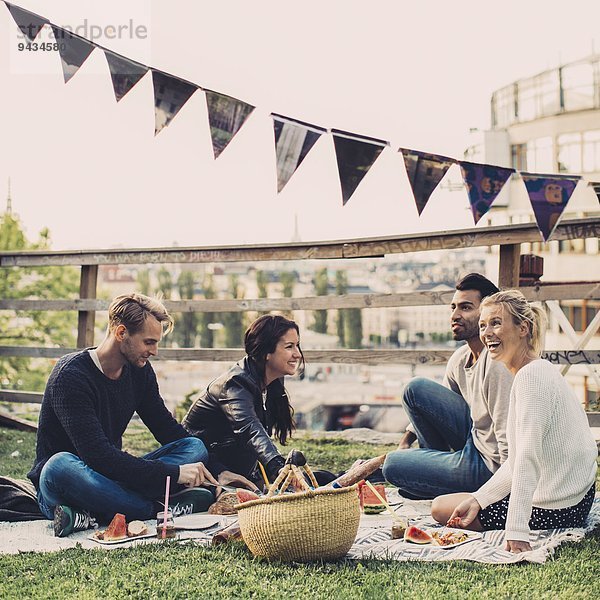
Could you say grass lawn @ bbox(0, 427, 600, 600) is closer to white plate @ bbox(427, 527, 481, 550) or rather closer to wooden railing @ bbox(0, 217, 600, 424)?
white plate @ bbox(427, 527, 481, 550)

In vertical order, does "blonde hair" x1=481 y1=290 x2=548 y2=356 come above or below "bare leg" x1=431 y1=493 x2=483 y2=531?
above

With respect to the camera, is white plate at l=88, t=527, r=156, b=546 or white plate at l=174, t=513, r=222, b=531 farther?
white plate at l=174, t=513, r=222, b=531

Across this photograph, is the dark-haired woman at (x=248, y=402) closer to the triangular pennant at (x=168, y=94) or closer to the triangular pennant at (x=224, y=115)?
the triangular pennant at (x=224, y=115)

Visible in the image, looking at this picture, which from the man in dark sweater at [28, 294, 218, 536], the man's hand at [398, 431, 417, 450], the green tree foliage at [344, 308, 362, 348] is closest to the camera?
the man in dark sweater at [28, 294, 218, 536]

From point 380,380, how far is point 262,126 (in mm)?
121272

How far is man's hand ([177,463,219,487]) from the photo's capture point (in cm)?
398

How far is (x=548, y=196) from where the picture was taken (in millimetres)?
5156

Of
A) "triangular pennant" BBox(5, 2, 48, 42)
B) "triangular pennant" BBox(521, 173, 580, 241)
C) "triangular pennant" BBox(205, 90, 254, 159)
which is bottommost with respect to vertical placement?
"triangular pennant" BBox(521, 173, 580, 241)

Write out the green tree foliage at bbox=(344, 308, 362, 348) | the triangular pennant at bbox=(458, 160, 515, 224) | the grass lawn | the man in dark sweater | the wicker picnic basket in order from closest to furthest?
the grass lawn → the wicker picnic basket → the man in dark sweater → the triangular pennant at bbox=(458, 160, 515, 224) → the green tree foliage at bbox=(344, 308, 362, 348)

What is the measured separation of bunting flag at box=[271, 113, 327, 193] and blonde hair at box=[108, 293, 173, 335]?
200cm

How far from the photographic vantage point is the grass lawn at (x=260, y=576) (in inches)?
114

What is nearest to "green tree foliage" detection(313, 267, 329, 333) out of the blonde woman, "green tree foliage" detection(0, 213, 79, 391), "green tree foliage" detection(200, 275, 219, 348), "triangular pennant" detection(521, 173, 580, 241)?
"green tree foliage" detection(200, 275, 219, 348)

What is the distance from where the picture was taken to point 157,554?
335 cm

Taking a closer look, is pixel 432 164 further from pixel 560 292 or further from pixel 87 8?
pixel 87 8
